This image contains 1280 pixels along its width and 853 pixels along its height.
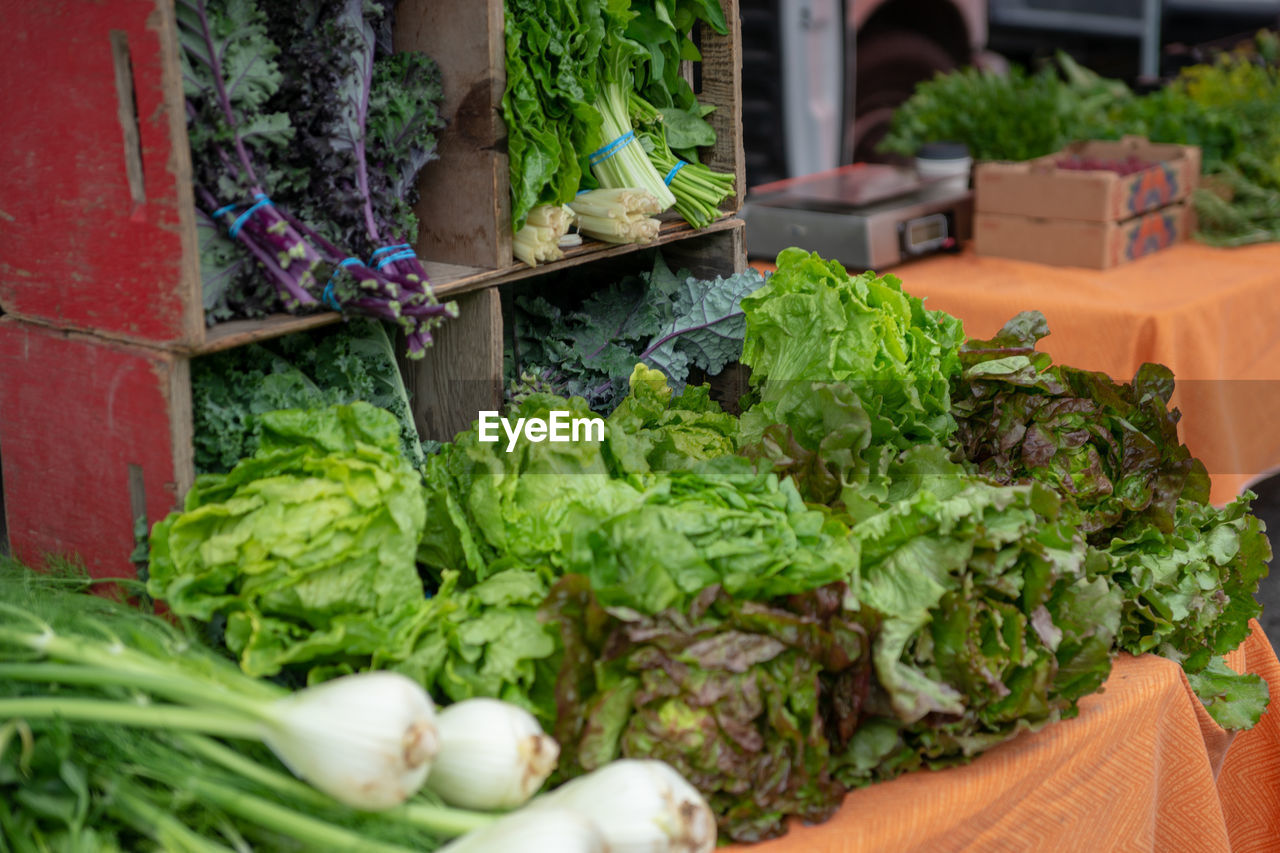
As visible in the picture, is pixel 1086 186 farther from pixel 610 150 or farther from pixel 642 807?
pixel 642 807

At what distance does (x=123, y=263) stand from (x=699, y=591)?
3.08 ft

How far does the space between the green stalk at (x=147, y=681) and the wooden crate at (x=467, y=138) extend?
925 millimetres

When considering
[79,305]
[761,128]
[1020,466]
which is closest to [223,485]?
[79,305]

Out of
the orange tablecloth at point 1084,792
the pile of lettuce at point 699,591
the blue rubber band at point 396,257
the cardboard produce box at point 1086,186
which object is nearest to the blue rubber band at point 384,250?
the blue rubber band at point 396,257

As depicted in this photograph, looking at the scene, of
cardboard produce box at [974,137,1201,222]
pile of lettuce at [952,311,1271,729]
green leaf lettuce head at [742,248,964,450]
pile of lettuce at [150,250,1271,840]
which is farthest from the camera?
cardboard produce box at [974,137,1201,222]

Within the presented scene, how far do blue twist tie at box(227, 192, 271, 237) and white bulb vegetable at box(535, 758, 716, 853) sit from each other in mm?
928

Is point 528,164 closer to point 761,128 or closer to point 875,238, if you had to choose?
point 875,238

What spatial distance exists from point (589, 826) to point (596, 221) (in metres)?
1.26

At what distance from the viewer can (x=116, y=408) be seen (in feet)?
5.22

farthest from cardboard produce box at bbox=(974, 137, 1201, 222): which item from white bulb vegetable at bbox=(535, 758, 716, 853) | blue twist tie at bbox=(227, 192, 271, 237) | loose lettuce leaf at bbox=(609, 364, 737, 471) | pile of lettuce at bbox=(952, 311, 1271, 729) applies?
white bulb vegetable at bbox=(535, 758, 716, 853)

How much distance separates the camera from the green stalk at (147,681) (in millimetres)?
1208

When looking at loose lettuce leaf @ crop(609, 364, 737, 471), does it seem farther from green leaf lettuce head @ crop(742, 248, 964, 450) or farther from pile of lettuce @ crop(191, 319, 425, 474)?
pile of lettuce @ crop(191, 319, 425, 474)

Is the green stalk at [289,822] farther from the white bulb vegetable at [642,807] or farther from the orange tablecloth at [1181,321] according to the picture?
the orange tablecloth at [1181,321]
